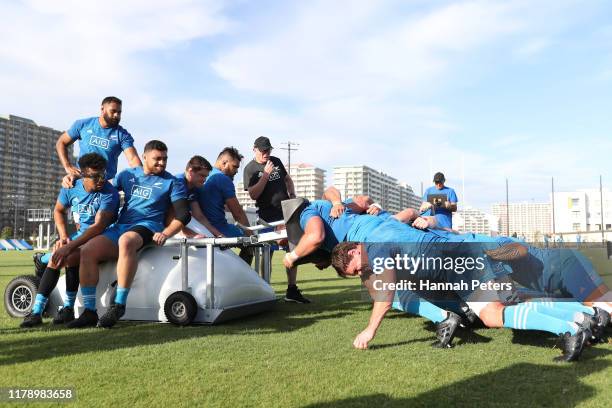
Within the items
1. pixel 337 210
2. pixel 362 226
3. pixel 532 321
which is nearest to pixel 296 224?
pixel 337 210

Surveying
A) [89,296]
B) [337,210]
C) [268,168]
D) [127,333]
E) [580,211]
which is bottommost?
[127,333]

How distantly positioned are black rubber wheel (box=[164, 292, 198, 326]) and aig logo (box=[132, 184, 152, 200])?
116cm

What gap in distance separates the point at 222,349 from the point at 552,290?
294cm

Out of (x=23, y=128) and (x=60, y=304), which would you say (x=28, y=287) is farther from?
(x=23, y=128)

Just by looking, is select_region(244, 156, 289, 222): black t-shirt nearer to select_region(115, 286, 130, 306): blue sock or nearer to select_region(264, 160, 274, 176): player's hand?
select_region(264, 160, 274, 176): player's hand

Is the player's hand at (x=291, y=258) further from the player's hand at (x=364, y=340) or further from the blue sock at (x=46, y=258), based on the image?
the blue sock at (x=46, y=258)

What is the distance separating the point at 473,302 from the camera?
4719 mm

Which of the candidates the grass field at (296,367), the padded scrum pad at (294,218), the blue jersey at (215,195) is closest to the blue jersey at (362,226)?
the padded scrum pad at (294,218)

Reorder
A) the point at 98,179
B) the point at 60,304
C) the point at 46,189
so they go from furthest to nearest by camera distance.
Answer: the point at 46,189 < the point at 60,304 < the point at 98,179

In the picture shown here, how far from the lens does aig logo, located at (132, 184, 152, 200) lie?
580cm

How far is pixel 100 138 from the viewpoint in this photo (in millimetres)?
6391

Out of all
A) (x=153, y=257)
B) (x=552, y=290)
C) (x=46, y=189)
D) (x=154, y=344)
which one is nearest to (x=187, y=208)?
(x=153, y=257)

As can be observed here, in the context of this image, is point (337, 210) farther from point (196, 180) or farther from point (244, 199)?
point (244, 199)

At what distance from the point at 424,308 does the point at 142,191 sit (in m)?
3.26
